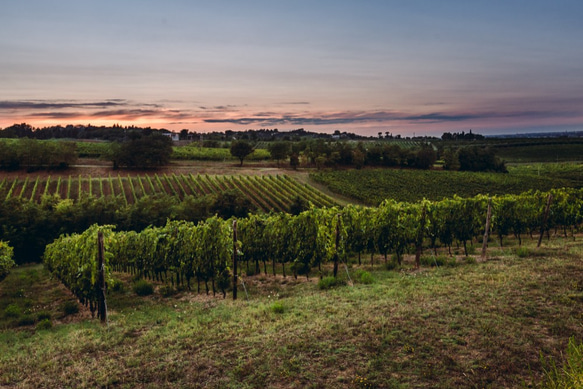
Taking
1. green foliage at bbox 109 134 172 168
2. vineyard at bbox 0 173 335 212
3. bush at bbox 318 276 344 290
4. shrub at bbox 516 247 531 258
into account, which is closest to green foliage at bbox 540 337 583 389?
bush at bbox 318 276 344 290

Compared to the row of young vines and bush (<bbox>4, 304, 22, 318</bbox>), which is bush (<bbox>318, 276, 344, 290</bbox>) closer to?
the row of young vines

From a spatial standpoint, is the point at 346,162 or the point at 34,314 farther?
the point at 346,162

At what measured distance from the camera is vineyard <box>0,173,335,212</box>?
56969mm

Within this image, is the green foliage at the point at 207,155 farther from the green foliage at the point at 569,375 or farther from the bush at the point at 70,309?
the green foliage at the point at 569,375

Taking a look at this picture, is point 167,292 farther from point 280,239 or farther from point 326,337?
point 326,337

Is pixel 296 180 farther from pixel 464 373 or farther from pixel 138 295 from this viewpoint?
pixel 464 373

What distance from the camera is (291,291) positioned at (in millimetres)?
12930

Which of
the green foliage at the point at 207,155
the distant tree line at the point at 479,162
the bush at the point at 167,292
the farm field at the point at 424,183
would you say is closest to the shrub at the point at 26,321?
the bush at the point at 167,292

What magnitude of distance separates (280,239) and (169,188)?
49901mm

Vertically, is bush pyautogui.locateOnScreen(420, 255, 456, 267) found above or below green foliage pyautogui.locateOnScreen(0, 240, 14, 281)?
above

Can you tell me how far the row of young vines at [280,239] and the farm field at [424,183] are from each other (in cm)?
4108

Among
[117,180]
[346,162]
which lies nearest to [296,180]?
[346,162]

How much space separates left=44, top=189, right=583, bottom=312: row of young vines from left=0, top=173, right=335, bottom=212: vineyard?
36918 mm

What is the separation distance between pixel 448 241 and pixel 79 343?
1761cm
